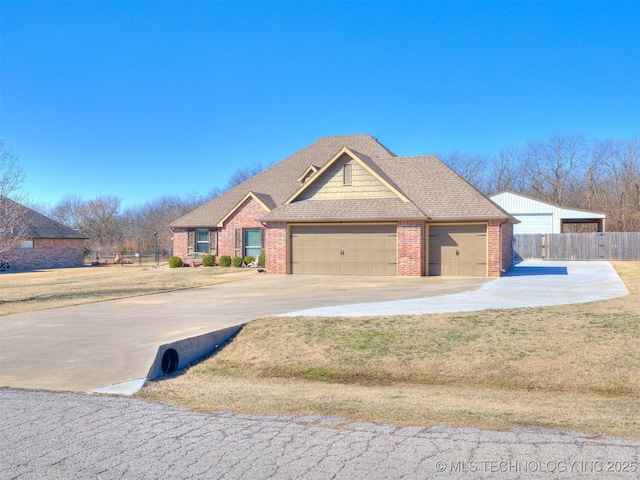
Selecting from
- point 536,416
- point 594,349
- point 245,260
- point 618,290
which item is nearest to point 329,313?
point 594,349

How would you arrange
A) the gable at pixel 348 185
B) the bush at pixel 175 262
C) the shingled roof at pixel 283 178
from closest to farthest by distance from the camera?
1. the gable at pixel 348 185
2. the bush at pixel 175 262
3. the shingled roof at pixel 283 178

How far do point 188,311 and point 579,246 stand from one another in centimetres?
3303

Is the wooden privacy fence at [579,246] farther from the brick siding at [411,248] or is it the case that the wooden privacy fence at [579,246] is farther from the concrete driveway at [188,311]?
the concrete driveway at [188,311]

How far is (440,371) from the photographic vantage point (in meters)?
8.73

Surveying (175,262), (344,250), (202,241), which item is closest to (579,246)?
(344,250)

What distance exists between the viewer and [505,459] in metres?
4.77

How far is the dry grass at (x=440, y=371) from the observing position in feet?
21.5

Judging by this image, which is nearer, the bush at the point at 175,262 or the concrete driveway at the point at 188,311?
the concrete driveway at the point at 188,311

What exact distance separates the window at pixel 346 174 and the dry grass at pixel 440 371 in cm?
1364

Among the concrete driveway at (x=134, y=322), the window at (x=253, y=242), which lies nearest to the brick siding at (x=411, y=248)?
the concrete driveway at (x=134, y=322)

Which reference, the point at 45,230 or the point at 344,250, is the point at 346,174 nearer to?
the point at 344,250

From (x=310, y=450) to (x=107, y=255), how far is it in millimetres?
51418

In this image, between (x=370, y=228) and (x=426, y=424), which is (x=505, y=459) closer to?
(x=426, y=424)

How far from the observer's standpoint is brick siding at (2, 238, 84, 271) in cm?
3912
